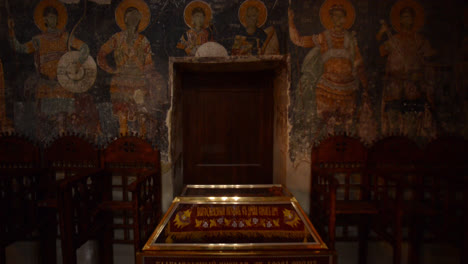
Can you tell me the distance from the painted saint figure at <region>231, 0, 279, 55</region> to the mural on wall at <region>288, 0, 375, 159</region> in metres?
0.28

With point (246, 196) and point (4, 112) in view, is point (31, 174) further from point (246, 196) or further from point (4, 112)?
point (246, 196)

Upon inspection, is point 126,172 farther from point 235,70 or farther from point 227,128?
point 235,70

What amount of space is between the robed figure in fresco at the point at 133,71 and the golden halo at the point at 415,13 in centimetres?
306

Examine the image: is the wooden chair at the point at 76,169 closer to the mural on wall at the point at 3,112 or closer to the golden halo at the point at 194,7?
the mural on wall at the point at 3,112

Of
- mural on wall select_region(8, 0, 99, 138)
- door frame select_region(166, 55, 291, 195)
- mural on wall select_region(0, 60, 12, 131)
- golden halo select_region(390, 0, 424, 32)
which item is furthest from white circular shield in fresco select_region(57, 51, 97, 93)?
golden halo select_region(390, 0, 424, 32)

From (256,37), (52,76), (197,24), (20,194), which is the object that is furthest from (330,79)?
(20,194)

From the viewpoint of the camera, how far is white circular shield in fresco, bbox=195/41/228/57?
3.16m

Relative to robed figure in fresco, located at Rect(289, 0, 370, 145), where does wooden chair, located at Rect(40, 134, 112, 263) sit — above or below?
below

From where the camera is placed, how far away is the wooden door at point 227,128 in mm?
3738

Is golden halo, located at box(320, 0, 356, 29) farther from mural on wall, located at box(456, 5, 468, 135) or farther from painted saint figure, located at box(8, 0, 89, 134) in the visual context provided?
painted saint figure, located at box(8, 0, 89, 134)

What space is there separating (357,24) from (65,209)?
3.97 meters

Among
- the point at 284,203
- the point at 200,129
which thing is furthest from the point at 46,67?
the point at 284,203

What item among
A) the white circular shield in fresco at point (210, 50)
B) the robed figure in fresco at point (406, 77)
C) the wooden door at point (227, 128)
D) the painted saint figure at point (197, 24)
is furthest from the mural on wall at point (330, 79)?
the painted saint figure at point (197, 24)

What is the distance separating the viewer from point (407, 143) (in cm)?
313
